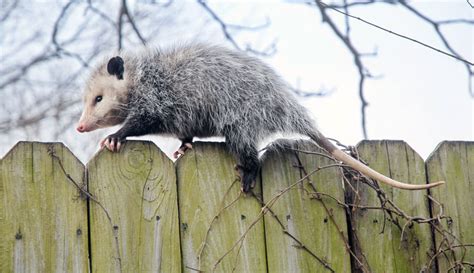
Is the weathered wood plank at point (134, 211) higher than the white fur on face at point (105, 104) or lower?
lower

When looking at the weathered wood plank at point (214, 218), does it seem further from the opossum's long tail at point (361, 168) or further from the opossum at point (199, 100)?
the opossum's long tail at point (361, 168)

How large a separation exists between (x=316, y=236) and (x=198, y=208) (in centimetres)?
35

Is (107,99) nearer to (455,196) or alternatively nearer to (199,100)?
(199,100)

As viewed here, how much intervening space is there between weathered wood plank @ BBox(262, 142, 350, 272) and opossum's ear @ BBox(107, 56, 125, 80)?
0.77 metres

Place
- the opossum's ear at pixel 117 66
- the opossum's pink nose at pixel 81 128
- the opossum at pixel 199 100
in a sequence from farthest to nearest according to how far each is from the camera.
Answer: the opossum's ear at pixel 117 66 < the opossum's pink nose at pixel 81 128 < the opossum at pixel 199 100

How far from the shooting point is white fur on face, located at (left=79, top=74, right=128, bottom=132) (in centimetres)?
276

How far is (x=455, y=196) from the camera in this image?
2369 millimetres

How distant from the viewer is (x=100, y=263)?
1989 mm

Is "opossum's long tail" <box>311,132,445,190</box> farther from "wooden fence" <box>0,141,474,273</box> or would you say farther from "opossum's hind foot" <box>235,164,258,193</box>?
"opossum's hind foot" <box>235,164,258,193</box>

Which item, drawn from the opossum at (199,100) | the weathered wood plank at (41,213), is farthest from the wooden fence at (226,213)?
the opossum at (199,100)

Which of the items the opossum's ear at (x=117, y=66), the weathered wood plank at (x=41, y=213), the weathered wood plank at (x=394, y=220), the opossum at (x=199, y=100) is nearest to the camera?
the weathered wood plank at (x=41, y=213)

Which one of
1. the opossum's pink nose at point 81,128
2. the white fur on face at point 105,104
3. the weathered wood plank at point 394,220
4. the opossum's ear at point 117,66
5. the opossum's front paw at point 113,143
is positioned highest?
the opossum's ear at point 117,66

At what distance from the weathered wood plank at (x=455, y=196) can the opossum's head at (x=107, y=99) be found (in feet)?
3.56

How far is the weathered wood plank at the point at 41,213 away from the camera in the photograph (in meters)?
1.93
